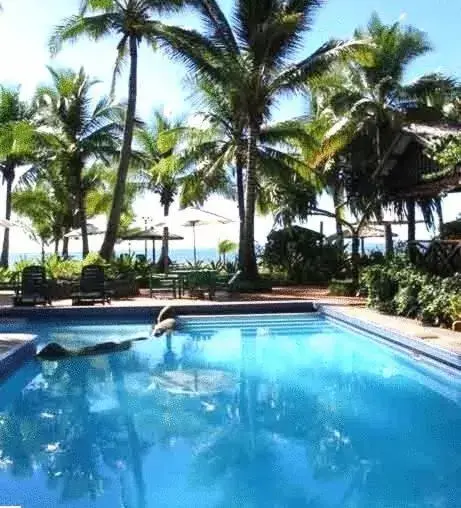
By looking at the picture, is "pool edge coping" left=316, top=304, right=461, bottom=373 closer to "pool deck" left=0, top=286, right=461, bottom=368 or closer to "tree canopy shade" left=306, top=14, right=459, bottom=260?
"pool deck" left=0, top=286, right=461, bottom=368

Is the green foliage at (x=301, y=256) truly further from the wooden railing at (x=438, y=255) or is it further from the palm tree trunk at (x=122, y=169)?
the wooden railing at (x=438, y=255)

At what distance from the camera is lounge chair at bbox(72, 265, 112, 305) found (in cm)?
1512

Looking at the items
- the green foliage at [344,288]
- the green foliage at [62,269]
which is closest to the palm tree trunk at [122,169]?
the green foliage at [62,269]

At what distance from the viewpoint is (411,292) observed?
42.3 feet

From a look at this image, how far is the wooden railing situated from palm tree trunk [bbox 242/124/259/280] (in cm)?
536

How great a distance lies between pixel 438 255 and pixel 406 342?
4284 mm

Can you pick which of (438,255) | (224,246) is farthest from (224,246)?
(438,255)

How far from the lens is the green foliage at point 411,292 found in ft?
37.7

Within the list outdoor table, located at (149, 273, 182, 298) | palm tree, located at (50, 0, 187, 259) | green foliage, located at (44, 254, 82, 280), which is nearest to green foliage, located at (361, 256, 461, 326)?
outdoor table, located at (149, 273, 182, 298)

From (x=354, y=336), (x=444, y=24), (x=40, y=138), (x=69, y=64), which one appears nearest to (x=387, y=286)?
(x=354, y=336)

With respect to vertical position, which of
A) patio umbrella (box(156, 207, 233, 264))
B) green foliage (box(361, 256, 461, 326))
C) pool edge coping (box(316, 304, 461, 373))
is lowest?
pool edge coping (box(316, 304, 461, 373))

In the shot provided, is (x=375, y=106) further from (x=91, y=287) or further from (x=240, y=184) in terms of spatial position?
(x=91, y=287)

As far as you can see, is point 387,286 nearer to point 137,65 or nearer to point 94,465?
point 94,465

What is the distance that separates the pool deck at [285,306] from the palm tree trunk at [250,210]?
1.14 metres
